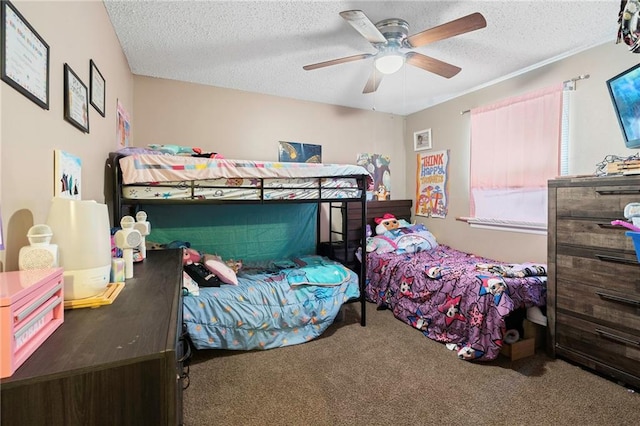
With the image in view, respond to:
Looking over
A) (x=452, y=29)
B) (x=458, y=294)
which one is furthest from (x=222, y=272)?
(x=452, y=29)

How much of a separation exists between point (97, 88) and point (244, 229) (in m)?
1.89

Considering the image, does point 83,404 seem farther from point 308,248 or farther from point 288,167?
point 308,248

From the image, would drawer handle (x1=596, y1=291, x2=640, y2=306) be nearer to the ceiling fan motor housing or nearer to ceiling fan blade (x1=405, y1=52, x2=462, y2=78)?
ceiling fan blade (x1=405, y1=52, x2=462, y2=78)

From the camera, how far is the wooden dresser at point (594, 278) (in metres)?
1.85

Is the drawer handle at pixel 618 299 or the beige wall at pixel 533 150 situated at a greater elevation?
the beige wall at pixel 533 150

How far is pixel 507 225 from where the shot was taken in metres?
3.10

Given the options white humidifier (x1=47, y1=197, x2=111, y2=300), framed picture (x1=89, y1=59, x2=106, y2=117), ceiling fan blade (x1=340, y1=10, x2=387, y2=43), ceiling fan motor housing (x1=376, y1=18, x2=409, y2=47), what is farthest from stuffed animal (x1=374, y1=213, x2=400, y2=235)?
white humidifier (x1=47, y1=197, x2=111, y2=300)

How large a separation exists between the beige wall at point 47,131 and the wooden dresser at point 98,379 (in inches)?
16.3

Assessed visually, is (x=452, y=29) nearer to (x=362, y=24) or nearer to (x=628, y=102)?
(x=362, y=24)

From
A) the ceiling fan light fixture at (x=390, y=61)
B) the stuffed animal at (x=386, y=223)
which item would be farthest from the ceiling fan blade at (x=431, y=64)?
the stuffed animal at (x=386, y=223)

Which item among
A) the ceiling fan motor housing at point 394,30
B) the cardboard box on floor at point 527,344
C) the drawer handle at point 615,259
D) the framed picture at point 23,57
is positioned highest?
the ceiling fan motor housing at point 394,30

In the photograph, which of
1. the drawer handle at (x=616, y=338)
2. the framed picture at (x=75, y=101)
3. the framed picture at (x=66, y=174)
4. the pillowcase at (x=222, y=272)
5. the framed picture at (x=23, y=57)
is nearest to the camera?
the framed picture at (x=23, y=57)

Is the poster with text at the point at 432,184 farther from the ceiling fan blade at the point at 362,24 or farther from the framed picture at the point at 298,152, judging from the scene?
the ceiling fan blade at the point at 362,24

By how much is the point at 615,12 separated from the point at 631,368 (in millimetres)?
2280
